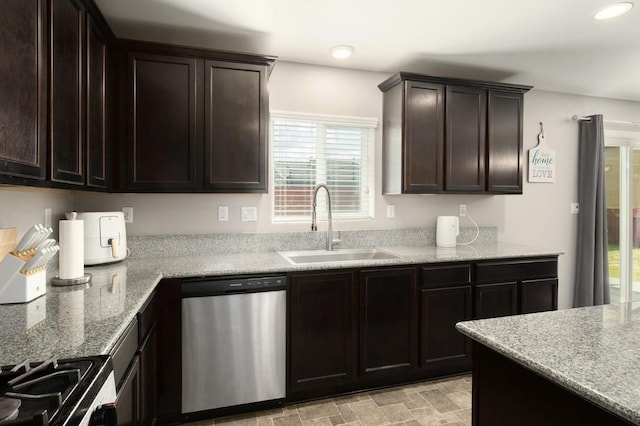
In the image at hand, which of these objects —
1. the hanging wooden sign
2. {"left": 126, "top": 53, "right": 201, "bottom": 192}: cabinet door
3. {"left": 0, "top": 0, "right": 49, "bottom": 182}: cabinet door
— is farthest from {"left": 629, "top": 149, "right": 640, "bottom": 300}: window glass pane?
{"left": 0, "top": 0, "right": 49, "bottom": 182}: cabinet door

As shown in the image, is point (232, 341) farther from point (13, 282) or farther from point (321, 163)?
point (321, 163)

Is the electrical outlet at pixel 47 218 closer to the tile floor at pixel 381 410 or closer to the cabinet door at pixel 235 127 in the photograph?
the cabinet door at pixel 235 127

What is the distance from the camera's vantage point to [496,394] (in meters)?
1.14

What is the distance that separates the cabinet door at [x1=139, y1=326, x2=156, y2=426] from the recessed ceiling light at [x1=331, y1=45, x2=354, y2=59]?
2.25 meters

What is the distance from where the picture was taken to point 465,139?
2.98m

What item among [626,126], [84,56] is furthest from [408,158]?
[626,126]

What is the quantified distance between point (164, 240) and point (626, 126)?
16.3 ft

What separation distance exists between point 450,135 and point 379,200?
0.80m

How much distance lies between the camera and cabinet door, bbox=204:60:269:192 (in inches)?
94.3

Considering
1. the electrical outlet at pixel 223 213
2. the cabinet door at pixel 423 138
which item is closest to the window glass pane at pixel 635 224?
the cabinet door at pixel 423 138

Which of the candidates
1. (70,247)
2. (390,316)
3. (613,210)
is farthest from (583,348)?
(613,210)

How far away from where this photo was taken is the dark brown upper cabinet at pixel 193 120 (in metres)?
2.28

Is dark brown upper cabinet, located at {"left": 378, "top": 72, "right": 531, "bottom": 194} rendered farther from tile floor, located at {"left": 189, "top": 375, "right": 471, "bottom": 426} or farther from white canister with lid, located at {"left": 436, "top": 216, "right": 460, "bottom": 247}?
tile floor, located at {"left": 189, "top": 375, "right": 471, "bottom": 426}

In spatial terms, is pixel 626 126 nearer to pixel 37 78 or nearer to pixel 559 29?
pixel 559 29
